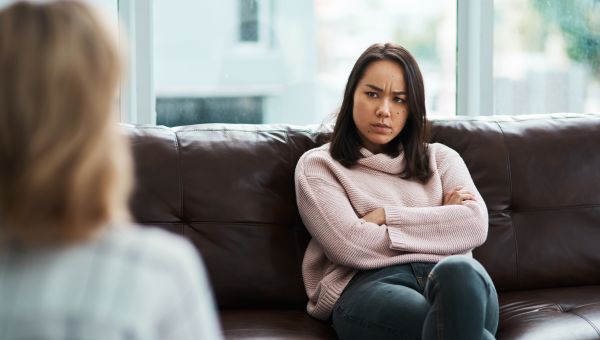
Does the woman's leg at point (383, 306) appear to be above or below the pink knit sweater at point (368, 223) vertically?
below

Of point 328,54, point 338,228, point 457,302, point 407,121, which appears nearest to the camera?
point 457,302

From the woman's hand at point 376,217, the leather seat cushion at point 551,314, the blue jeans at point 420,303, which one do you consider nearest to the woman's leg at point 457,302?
the blue jeans at point 420,303

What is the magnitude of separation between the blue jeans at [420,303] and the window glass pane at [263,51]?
0.94 metres

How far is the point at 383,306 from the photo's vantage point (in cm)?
208

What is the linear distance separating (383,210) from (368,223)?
7 cm

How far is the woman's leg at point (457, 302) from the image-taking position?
1.86 m

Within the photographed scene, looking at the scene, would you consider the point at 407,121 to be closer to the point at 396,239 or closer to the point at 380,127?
the point at 380,127

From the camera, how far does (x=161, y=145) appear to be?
245 cm

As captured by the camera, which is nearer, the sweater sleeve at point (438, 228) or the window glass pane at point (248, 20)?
the sweater sleeve at point (438, 228)

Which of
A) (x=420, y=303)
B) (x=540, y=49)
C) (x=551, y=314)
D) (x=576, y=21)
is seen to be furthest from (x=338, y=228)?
(x=576, y=21)

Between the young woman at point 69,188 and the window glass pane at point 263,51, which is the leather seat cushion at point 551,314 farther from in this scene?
the young woman at point 69,188

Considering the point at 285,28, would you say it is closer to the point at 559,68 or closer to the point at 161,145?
the point at 161,145

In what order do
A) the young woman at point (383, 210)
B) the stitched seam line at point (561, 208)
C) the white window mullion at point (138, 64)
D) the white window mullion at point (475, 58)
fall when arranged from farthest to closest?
the white window mullion at point (475, 58) → the white window mullion at point (138, 64) → the stitched seam line at point (561, 208) → the young woman at point (383, 210)

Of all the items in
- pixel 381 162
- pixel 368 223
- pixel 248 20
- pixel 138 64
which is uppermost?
pixel 248 20
